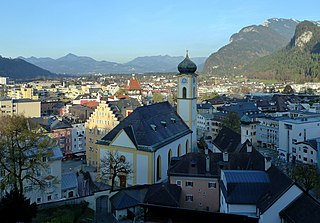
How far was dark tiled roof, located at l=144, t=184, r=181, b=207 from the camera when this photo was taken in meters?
25.1

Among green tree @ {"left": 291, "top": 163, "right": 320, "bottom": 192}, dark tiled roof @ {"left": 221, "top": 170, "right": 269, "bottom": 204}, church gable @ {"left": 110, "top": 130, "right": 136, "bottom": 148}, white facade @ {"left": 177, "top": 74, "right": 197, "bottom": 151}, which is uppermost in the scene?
white facade @ {"left": 177, "top": 74, "right": 197, "bottom": 151}

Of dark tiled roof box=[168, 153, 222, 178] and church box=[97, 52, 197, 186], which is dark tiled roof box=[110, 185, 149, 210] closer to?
church box=[97, 52, 197, 186]

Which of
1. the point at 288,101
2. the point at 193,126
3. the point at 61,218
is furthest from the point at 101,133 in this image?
the point at 288,101

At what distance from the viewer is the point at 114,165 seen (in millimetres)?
30688

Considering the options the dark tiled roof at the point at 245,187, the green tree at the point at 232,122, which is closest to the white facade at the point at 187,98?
the green tree at the point at 232,122

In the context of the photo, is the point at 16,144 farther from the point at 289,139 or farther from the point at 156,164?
the point at 289,139

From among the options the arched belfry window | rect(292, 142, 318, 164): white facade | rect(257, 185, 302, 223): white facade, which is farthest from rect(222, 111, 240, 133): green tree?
rect(257, 185, 302, 223): white facade

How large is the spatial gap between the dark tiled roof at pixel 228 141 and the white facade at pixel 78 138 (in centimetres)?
1860

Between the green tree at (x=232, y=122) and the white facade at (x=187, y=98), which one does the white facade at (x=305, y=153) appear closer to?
the green tree at (x=232, y=122)

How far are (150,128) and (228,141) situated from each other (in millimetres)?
11152

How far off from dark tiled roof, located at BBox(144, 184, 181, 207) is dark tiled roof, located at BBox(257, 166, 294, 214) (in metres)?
5.59

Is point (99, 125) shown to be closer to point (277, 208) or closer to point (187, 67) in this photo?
point (187, 67)

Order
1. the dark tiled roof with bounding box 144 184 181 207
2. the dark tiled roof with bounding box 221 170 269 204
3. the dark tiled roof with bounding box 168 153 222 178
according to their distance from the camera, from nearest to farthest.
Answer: the dark tiled roof with bounding box 221 170 269 204, the dark tiled roof with bounding box 144 184 181 207, the dark tiled roof with bounding box 168 153 222 178

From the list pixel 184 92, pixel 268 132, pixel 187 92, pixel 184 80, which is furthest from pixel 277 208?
pixel 268 132
